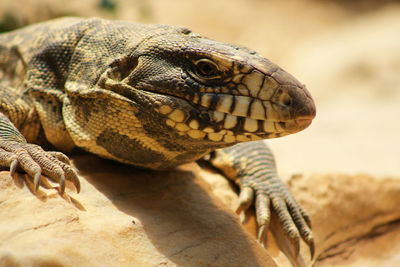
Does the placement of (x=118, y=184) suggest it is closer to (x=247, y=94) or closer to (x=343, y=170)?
(x=247, y=94)

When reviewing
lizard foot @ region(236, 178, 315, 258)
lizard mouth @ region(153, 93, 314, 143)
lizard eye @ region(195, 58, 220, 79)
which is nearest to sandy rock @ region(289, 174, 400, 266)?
lizard foot @ region(236, 178, 315, 258)

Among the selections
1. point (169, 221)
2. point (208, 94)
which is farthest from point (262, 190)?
point (208, 94)

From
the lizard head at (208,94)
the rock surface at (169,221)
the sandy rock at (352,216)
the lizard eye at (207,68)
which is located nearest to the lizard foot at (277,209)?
the rock surface at (169,221)

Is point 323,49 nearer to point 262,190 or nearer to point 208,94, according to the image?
point 262,190

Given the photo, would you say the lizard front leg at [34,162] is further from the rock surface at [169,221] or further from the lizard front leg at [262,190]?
the lizard front leg at [262,190]

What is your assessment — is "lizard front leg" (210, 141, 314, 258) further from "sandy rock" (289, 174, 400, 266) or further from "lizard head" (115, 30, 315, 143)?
"lizard head" (115, 30, 315, 143)

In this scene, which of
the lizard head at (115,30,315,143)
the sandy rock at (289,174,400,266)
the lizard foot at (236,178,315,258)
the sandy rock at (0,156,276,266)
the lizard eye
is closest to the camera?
the sandy rock at (0,156,276,266)
